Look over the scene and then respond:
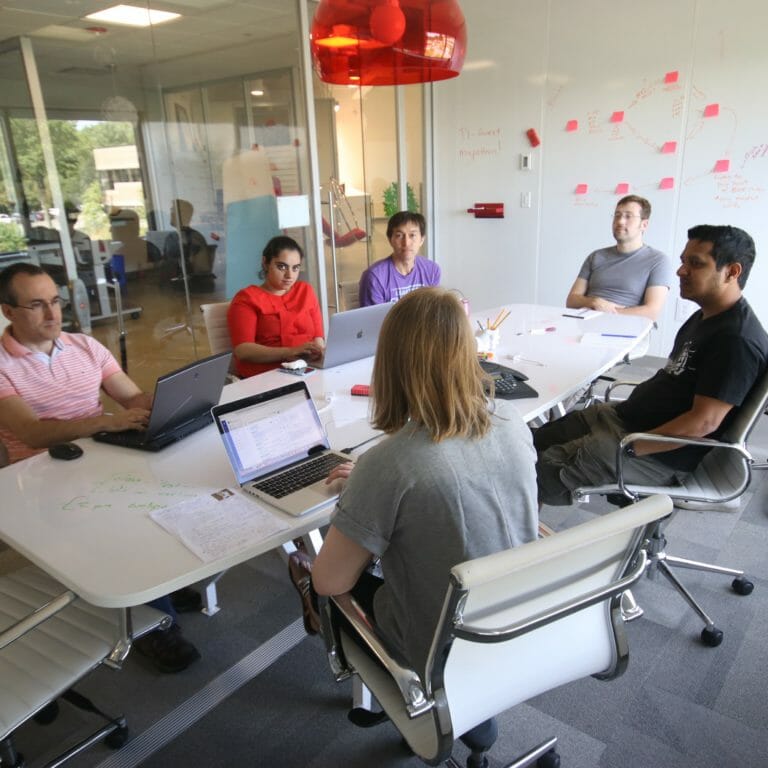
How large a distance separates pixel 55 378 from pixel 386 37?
151 cm

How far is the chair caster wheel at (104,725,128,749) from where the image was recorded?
1698 millimetres

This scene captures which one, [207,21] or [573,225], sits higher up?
[207,21]

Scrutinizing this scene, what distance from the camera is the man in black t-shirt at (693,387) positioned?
6.27 ft

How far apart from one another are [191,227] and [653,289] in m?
2.88

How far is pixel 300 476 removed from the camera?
5.28ft

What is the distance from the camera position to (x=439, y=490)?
1.12 meters

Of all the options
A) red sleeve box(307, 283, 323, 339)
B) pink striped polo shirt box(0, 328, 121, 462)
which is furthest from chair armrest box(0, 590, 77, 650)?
red sleeve box(307, 283, 323, 339)

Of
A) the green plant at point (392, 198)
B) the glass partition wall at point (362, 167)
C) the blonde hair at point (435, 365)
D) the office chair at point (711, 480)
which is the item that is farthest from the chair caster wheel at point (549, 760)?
the green plant at point (392, 198)

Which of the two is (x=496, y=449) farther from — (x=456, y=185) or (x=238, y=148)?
(x=456, y=185)

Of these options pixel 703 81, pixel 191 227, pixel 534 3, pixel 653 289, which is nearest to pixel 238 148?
pixel 191 227

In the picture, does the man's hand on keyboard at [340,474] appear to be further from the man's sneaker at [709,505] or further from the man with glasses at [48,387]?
the man's sneaker at [709,505]

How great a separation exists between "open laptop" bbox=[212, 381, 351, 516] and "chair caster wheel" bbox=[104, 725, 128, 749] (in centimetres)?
78

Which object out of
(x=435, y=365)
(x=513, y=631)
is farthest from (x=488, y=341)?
(x=513, y=631)

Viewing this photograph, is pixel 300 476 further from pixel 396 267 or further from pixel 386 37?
pixel 396 267
